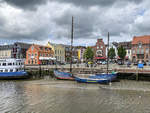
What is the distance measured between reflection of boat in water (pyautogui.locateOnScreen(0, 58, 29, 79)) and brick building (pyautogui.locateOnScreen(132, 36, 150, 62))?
52797 millimetres

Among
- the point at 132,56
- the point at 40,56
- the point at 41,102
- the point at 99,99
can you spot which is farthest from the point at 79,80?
the point at 132,56

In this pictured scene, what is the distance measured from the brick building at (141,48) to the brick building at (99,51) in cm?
1545

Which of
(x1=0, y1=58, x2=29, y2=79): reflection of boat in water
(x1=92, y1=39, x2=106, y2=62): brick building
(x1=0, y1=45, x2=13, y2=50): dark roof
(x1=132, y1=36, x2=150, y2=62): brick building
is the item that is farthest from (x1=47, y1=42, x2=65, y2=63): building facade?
(x1=0, y1=58, x2=29, y2=79): reflection of boat in water

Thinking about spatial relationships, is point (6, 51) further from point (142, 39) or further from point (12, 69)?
point (142, 39)

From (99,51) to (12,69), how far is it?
5229cm

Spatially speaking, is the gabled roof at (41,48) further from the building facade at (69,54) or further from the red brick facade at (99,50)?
the red brick facade at (99,50)

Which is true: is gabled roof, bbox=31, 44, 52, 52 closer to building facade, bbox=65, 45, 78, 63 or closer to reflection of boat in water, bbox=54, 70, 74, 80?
building facade, bbox=65, 45, 78, 63

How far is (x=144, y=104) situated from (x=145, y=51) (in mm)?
56718

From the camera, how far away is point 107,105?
47.6 feet

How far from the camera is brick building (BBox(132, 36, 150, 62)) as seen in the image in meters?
64.7

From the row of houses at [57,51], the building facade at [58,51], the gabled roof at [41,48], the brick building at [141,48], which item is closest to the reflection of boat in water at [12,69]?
the row of houses at [57,51]

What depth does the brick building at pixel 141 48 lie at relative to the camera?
2547 inches

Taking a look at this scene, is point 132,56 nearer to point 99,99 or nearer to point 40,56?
point 40,56

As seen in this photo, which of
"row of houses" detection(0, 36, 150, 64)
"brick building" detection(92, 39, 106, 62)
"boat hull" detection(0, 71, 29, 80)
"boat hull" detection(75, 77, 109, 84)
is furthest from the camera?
"brick building" detection(92, 39, 106, 62)
